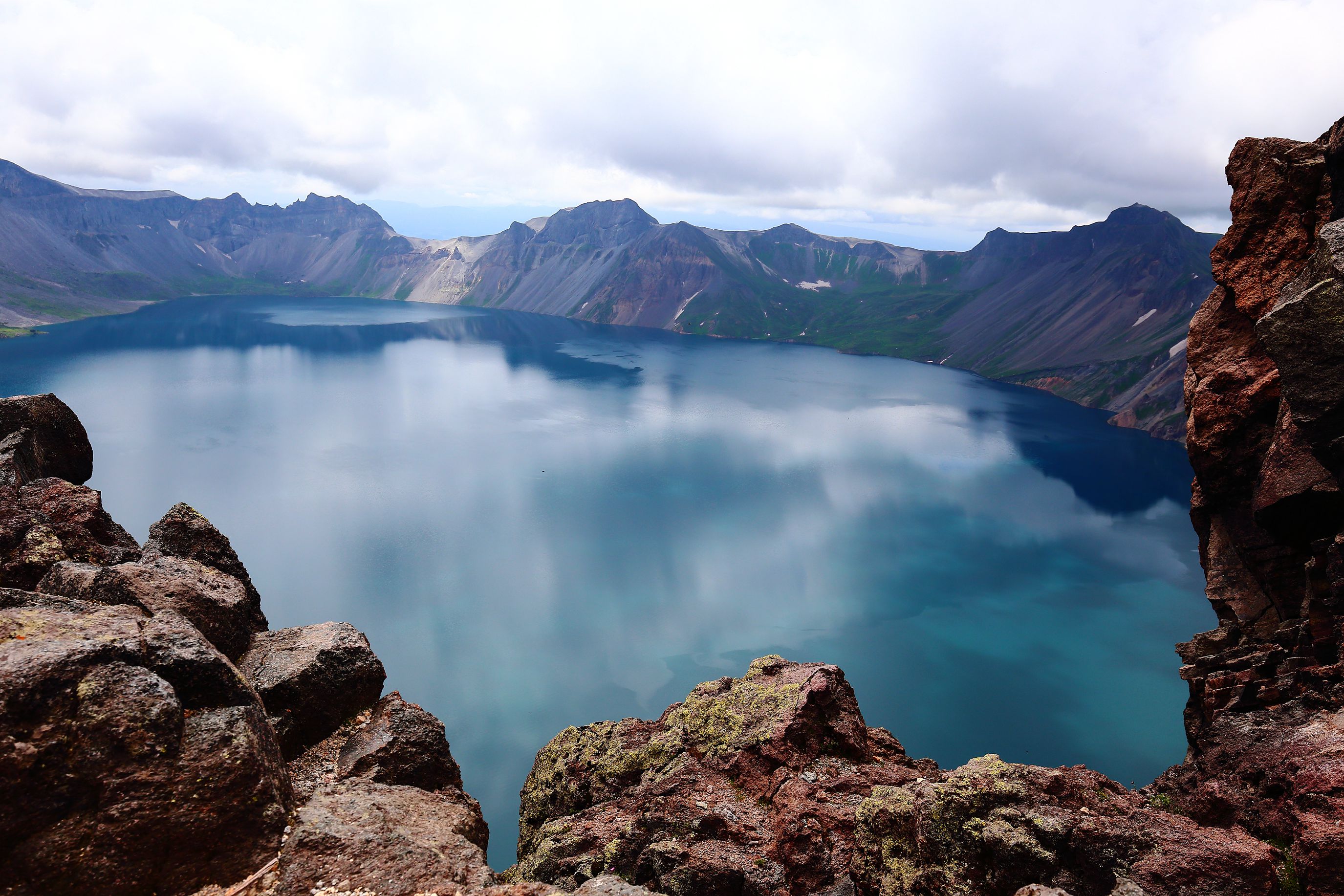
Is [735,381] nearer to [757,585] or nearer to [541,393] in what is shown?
[541,393]

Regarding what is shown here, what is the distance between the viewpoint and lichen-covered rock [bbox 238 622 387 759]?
13430mm

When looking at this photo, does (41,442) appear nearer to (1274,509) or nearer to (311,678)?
(311,678)

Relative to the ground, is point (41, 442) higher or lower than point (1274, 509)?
lower

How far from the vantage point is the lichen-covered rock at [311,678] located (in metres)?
13.4

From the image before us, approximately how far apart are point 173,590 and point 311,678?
3.16m

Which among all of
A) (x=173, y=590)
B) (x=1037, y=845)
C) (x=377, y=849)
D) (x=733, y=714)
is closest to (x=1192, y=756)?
(x=1037, y=845)

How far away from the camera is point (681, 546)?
5753cm

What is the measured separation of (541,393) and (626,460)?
46.5m

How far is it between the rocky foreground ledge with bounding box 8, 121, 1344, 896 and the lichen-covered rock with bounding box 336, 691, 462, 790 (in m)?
0.06

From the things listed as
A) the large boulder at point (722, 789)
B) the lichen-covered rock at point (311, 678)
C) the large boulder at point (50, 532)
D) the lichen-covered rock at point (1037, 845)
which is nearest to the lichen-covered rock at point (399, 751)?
the lichen-covered rock at point (311, 678)

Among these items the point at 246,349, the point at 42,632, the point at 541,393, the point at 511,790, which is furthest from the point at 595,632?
the point at 246,349

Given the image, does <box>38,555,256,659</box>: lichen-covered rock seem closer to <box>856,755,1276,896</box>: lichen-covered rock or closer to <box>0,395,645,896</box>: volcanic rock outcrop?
<box>0,395,645,896</box>: volcanic rock outcrop

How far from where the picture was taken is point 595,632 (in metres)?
44.6

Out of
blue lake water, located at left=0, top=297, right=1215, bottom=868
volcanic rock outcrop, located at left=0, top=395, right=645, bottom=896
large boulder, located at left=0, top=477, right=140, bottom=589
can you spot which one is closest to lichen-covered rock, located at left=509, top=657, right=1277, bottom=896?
volcanic rock outcrop, located at left=0, top=395, right=645, bottom=896
